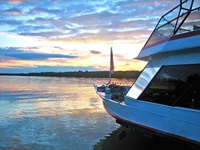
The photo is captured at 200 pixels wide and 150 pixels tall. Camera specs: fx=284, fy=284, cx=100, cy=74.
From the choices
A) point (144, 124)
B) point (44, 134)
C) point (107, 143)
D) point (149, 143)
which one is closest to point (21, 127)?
point (44, 134)

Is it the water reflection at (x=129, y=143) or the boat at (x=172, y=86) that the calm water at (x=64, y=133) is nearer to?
the water reflection at (x=129, y=143)

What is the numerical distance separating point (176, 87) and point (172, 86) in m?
0.17

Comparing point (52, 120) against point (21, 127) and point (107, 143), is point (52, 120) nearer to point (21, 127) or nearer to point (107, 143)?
point (21, 127)

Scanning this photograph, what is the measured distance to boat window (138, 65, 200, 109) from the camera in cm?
587

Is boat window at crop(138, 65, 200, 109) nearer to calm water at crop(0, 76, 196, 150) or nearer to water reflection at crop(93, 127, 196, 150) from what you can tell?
calm water at crop(0, 76, 196, 150)

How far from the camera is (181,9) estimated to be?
7.06 meters

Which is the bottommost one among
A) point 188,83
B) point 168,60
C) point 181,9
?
point 188,83

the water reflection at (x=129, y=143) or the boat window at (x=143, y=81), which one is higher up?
the boat window at (x=143, y=81)

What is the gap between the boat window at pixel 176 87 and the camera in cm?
587

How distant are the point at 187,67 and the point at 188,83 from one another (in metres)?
0.36

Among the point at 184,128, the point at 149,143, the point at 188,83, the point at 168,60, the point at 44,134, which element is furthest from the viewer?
the point at 44,134

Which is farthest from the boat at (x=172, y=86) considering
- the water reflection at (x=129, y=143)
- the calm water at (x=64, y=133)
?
the water reflection at (x=129, y=143)

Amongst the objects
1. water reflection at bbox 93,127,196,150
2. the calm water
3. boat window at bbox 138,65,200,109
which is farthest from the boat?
water reflection at bbox 93,127,196,150

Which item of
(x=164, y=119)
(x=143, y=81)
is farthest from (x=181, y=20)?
(x=164, y=119)
